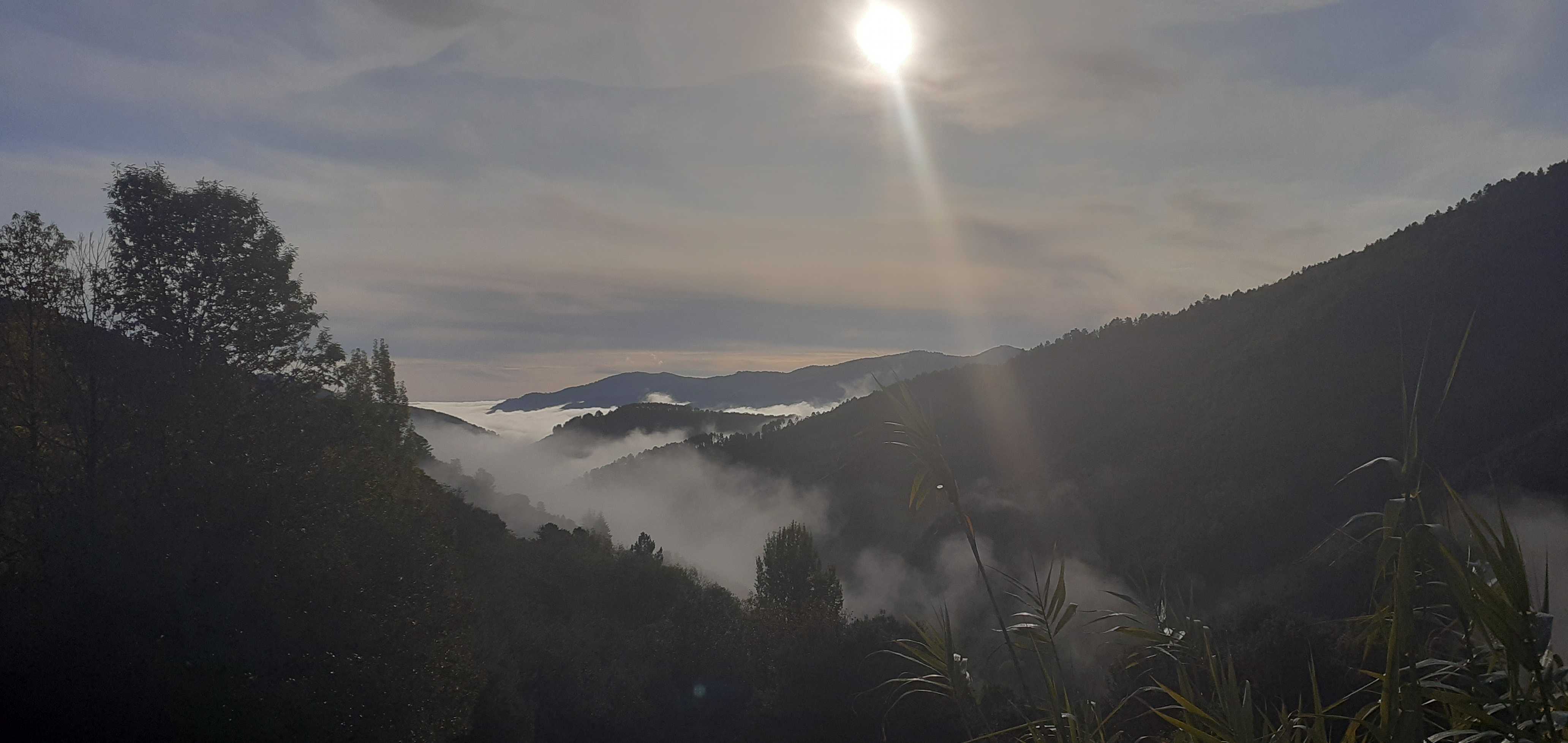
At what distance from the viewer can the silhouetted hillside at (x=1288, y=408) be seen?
167 feet

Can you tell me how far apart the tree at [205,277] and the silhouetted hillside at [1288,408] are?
Answer: 28580 mm

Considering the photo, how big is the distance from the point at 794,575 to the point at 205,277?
3004 centimetres

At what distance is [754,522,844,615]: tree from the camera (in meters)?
39.3

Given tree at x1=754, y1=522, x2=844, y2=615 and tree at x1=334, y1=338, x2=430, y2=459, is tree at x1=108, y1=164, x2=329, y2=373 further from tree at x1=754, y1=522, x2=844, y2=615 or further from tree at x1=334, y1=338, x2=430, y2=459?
tree at x1=754, y1=522, x2=844, y2=615

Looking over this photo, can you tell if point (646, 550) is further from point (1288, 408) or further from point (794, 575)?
point (1288, 408)

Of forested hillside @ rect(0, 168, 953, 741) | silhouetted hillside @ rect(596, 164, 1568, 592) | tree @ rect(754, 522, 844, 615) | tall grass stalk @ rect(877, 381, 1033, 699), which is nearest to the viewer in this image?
tall grass stalk @ rect(877, 381, 1033, 699)

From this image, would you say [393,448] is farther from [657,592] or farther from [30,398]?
[657,592]

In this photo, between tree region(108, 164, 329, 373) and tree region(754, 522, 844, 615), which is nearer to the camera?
tree region(108, 164, 329, 373)

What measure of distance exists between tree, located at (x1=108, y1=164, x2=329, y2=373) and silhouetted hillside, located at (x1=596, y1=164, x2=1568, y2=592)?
2858cm

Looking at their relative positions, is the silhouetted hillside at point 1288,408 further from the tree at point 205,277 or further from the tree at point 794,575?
the tree at point 205,277

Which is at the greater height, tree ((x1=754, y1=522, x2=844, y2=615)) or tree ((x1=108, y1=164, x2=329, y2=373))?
tree ((x1=108, y1=164, x2=329, y2=373))

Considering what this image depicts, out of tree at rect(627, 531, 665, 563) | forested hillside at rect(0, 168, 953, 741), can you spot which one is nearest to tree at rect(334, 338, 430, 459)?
forested hillside at rect(0, 168, 953, 741)

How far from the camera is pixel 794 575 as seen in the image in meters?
40.3

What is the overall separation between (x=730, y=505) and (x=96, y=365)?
123096 millimetres
